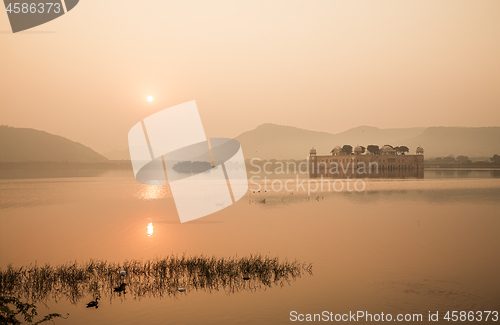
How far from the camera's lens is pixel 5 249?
1986cm

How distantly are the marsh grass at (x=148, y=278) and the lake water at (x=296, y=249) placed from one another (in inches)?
22.1

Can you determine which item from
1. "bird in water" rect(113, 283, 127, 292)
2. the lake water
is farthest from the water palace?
"bird in water" rect(113, 283, 127, 292)

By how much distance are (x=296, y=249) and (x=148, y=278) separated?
8.05 meters

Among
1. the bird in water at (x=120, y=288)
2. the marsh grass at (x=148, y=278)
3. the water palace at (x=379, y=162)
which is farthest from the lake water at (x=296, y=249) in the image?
the water palace at (x=379, y=162)

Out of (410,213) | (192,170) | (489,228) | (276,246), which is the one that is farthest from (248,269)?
(192,170)

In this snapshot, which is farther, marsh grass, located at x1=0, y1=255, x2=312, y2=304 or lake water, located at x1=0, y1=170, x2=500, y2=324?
marsh grass, located at x1=0, y1=255, x2=312, y2=304

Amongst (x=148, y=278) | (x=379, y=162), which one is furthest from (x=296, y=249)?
(x=379, y=162)

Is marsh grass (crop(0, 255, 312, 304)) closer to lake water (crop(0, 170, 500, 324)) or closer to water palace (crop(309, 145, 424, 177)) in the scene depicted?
lake water (crop(0, 170, 500, 324))

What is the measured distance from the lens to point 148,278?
14.1m

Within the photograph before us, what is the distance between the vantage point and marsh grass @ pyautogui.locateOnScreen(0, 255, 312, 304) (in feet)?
42.1

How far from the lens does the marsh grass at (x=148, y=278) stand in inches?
505

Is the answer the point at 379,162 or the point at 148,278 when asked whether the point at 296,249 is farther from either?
the point at 379,162

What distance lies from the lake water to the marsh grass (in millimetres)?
562

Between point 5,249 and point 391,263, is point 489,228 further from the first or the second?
point 5,249
